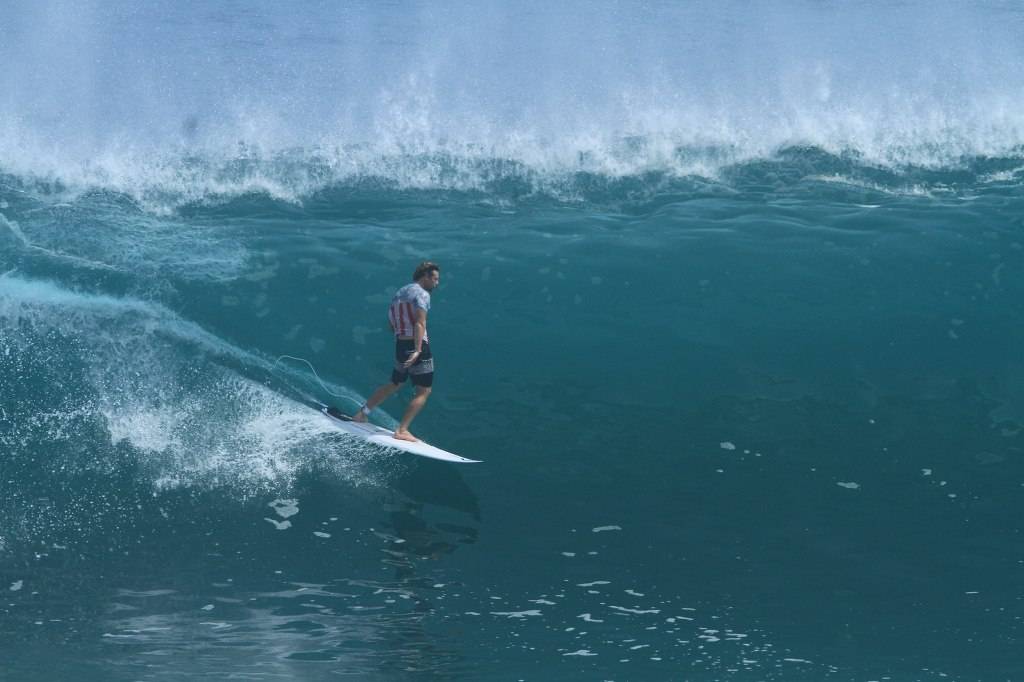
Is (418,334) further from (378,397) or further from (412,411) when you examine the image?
Result: (378,397)

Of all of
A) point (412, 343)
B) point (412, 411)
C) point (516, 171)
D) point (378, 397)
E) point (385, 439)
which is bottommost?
point (385, 439)

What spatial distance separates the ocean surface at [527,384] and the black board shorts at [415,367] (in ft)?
2.22

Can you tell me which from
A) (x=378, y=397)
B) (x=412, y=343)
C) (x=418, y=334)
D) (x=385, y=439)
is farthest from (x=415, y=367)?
(x=385, y=439)

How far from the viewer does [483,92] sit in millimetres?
19672

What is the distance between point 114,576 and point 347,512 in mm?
1845

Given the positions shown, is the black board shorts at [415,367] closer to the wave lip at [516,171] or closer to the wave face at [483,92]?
the wave lip at [516,171]

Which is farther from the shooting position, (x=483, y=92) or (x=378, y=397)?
(x=483, y=92)

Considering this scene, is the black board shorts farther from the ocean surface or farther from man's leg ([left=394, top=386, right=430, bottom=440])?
the ocean surface

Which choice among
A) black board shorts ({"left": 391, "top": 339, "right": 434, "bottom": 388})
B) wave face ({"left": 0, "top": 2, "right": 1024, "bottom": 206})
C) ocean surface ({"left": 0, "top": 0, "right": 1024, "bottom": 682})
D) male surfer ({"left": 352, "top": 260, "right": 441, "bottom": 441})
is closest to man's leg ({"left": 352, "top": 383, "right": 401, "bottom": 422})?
male surfer ({"left": 352, "top": 260, "right": 441, "bottom": 441})

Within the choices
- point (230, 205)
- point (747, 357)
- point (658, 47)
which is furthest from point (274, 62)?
point (747, 357)

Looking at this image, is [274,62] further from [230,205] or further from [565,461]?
[565,461]

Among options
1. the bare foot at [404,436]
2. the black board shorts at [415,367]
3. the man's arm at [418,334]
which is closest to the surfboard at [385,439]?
the bare foot at [404,436]

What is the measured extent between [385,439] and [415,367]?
2.21 feet

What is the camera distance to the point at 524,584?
29.1 feet
